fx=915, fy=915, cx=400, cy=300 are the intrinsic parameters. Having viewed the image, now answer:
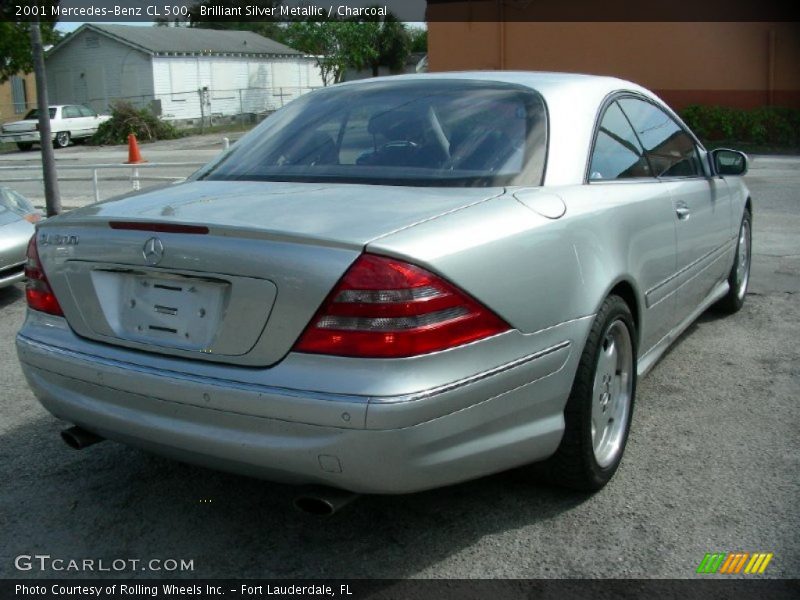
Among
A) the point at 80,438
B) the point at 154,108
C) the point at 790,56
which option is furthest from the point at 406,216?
the point at 154,108

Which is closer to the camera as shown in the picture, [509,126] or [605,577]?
[605,577]

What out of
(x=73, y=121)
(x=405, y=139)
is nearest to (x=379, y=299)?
(x=405, y=139)

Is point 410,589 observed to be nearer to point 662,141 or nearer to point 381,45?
point 662,141

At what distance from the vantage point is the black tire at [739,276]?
582cm

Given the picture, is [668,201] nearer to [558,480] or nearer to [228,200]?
[558,480]

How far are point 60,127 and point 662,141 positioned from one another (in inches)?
1305

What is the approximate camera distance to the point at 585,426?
3.25 m

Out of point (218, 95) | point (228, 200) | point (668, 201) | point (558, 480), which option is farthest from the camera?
point (218, 95)

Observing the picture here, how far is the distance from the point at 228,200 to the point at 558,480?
1.56 metres

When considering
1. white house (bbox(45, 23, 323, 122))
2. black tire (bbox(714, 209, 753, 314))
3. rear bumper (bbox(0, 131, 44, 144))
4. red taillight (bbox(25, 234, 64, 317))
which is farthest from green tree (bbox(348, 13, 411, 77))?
red taillight (bbox(25, 234, 64, 317))

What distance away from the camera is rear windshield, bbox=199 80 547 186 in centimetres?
338

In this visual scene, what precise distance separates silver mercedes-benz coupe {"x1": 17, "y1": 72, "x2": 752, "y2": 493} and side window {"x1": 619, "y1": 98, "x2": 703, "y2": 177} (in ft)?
1.34

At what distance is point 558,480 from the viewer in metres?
3.37

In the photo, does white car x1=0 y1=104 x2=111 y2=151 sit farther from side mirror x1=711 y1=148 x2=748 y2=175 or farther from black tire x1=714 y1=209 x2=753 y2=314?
side mirror x1=711 y1=148 x2=748 y2=175
